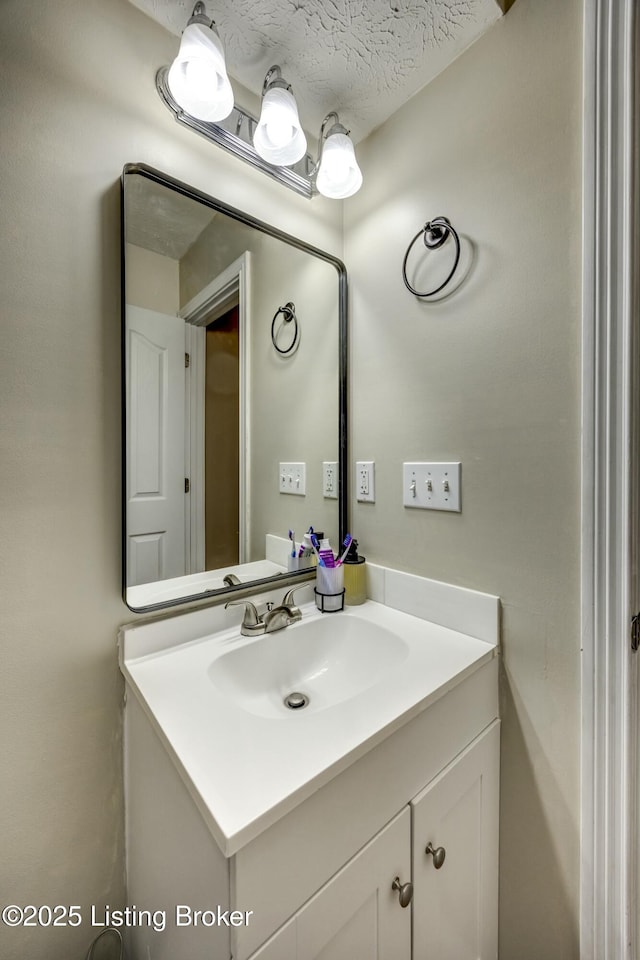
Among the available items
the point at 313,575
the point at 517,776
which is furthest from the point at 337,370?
the point at 517,776

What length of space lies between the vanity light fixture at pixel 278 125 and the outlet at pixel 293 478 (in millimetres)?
774

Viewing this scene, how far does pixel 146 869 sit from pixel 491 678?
76cm

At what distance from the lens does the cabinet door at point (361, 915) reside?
1.66 feet

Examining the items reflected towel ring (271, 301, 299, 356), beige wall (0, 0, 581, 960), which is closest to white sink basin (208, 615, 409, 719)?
beige wall (0, 0, 581, 960)

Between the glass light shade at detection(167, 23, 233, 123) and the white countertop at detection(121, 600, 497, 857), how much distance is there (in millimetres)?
1109

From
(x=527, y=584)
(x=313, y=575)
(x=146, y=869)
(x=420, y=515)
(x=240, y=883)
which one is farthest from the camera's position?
(x=313, y=575)

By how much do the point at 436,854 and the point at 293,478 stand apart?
0.86m

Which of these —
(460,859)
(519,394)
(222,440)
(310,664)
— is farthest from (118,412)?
(460,859)

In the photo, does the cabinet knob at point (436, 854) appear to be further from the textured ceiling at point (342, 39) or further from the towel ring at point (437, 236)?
the textured ceiling at point (342, 39)

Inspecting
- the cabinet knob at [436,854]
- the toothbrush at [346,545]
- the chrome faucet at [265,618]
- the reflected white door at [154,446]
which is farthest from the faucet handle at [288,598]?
the cabinet knob at [436,854]

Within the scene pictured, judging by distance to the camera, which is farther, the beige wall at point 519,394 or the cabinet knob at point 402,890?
the beige wall at point 519,394

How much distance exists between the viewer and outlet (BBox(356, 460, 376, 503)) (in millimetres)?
1167

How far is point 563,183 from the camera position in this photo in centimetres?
78

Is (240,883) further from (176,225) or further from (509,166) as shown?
(509,166)
